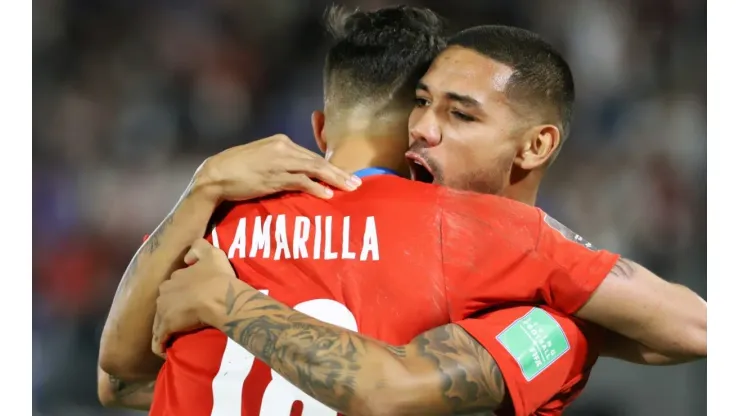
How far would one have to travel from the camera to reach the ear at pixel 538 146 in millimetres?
1921

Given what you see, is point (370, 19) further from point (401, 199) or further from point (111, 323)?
point (111, 323)

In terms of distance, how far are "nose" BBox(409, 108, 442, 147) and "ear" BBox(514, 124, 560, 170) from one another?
0.69ft

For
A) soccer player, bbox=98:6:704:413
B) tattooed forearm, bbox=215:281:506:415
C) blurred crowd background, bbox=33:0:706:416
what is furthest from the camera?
blurred crowd background, bbox=33:0:706:416

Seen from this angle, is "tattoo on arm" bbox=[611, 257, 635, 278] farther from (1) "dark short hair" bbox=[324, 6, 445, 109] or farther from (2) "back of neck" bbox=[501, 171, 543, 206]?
(1) "dark short hair" bbox=[324, 6, 445, 109]

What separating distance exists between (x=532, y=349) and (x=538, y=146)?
532mm

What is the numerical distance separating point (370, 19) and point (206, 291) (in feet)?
2.34

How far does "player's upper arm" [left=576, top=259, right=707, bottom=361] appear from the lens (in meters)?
1.61

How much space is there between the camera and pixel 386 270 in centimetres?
160

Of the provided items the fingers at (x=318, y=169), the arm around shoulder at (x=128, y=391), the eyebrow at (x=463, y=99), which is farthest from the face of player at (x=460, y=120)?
the arm around shoulder at (x=128, y=391)

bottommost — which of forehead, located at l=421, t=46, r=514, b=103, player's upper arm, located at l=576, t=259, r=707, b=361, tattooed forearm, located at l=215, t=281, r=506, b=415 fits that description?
tattooed forearm, located at l=215, t=281, r=506, b=415

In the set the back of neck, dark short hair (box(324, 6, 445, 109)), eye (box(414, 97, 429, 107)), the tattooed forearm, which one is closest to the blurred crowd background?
the back of neck

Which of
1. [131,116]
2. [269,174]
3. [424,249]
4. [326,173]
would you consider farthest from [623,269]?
[131,116]

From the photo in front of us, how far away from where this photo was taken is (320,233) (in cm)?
167
